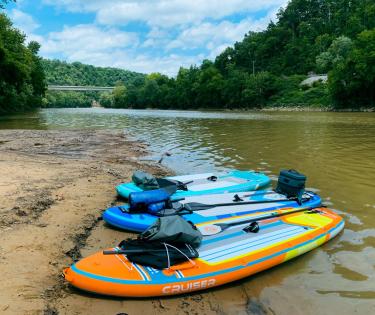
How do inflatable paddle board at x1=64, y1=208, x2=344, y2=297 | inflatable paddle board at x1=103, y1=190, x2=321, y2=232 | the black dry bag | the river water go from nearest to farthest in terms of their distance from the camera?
1. inflatable paddle board at x1=64, y1=208, x2=344, y2=297
2. the river water
3. inflatable paddle board at x1=103, y1=190, x2=321, y2=232
4. the black dry bag

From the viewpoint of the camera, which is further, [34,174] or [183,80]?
[183,80]

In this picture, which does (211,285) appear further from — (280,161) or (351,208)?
(280,161)

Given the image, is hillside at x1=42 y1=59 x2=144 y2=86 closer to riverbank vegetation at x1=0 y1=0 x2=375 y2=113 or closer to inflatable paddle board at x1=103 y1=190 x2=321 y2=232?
riverbank vegetation at x1=0 y1=0 x2=375 y2=113

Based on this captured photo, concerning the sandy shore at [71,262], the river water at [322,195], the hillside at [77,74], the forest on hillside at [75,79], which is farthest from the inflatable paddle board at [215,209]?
the hillside at [77,74]

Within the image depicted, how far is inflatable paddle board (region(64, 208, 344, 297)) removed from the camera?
4.01 metres

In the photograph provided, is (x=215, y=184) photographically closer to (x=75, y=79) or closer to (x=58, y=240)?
(x=58, y=240)

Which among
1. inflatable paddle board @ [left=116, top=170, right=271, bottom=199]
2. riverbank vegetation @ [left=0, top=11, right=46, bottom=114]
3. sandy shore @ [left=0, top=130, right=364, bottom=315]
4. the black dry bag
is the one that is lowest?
sandy shore @ [left=0, top=130, right=364, bottom=315]

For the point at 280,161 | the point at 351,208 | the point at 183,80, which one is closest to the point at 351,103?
the point at 280,161

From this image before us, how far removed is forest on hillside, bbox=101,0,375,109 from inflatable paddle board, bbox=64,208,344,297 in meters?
45.7

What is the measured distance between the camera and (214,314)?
151 inches

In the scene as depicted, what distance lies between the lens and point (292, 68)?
8000 cm

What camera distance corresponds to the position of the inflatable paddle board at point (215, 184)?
298 inches

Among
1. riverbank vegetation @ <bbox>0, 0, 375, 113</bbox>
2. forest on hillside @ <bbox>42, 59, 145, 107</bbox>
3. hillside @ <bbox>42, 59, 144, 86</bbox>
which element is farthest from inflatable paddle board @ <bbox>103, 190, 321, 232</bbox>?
hillside @ <bbox>42, 59, 144, 86</bbox>

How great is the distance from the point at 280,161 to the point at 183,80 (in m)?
90.8
